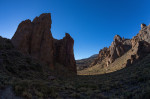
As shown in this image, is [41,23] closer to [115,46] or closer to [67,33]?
[67,33]

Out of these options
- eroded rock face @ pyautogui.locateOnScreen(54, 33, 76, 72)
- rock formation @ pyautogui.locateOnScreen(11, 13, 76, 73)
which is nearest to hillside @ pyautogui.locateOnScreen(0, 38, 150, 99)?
rock formation @ pyautogui.locateOnScreen(11, 13, 76, 73)

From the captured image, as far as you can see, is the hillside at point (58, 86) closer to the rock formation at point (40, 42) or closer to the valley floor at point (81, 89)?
the valley floor at point (81, 89)

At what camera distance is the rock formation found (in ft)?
91.4

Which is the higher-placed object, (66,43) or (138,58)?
(66,43)

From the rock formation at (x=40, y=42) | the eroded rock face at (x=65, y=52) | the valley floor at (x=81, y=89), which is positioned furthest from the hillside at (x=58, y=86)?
the eroded rock face at (x=65, y=52)

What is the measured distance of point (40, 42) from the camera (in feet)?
102

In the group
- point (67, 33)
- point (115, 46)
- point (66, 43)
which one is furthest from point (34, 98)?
point (115, 46)

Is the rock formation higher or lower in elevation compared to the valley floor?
higher

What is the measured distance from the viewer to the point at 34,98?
7.24 metres

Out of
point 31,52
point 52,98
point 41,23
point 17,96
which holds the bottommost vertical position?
point 52,98

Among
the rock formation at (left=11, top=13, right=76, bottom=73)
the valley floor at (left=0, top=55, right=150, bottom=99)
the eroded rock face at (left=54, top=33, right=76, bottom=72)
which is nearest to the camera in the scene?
the valley floor at (left=0, top=55, right=150, bottom=99)

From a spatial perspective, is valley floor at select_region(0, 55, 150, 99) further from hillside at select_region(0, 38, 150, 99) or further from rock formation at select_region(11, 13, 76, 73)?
rock formation at select_region(11, 13, 76, 73)

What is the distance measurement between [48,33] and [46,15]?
7906 millimetres

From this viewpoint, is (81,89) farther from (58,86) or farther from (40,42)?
(40,42)
